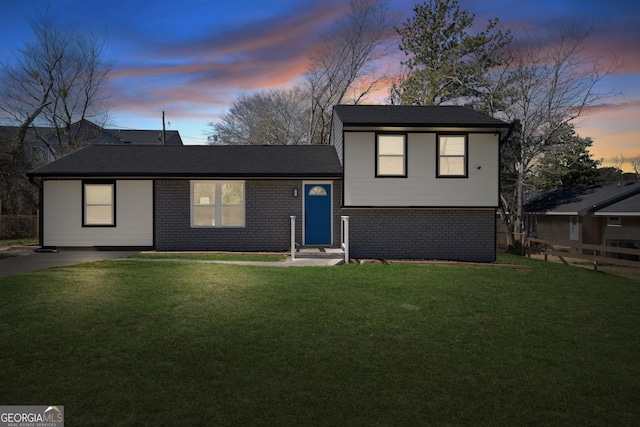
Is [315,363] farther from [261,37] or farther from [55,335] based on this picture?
[261,37]

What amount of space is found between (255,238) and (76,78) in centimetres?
2453

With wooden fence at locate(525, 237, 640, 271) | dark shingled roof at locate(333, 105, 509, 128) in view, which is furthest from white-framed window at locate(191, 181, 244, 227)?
wooden fence at locate(525, 237, 640, 271)

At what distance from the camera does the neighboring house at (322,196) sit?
55.6 feet

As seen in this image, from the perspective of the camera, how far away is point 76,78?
3422cm

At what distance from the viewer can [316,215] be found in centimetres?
1780

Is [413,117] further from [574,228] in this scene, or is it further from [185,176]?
[574,228]

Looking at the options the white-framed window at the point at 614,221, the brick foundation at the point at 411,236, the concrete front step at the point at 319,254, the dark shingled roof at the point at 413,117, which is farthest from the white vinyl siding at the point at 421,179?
the white-framed window at the point at 614,221

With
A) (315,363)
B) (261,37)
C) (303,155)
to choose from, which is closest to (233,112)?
(261,37)

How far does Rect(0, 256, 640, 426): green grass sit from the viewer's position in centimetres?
472

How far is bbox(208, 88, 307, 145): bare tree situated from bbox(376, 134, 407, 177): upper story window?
71.5 ft

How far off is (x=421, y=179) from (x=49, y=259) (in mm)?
12603

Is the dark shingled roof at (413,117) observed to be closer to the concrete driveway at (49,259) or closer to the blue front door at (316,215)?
the blue front door at (316,215)

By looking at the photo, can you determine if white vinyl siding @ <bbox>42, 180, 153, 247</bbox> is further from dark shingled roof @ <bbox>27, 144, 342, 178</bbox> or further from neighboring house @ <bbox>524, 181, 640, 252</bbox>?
neighboring house @ <bbox>524, 181, 640, 252</bbox>

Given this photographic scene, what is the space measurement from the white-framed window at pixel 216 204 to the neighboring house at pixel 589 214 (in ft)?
64.3
